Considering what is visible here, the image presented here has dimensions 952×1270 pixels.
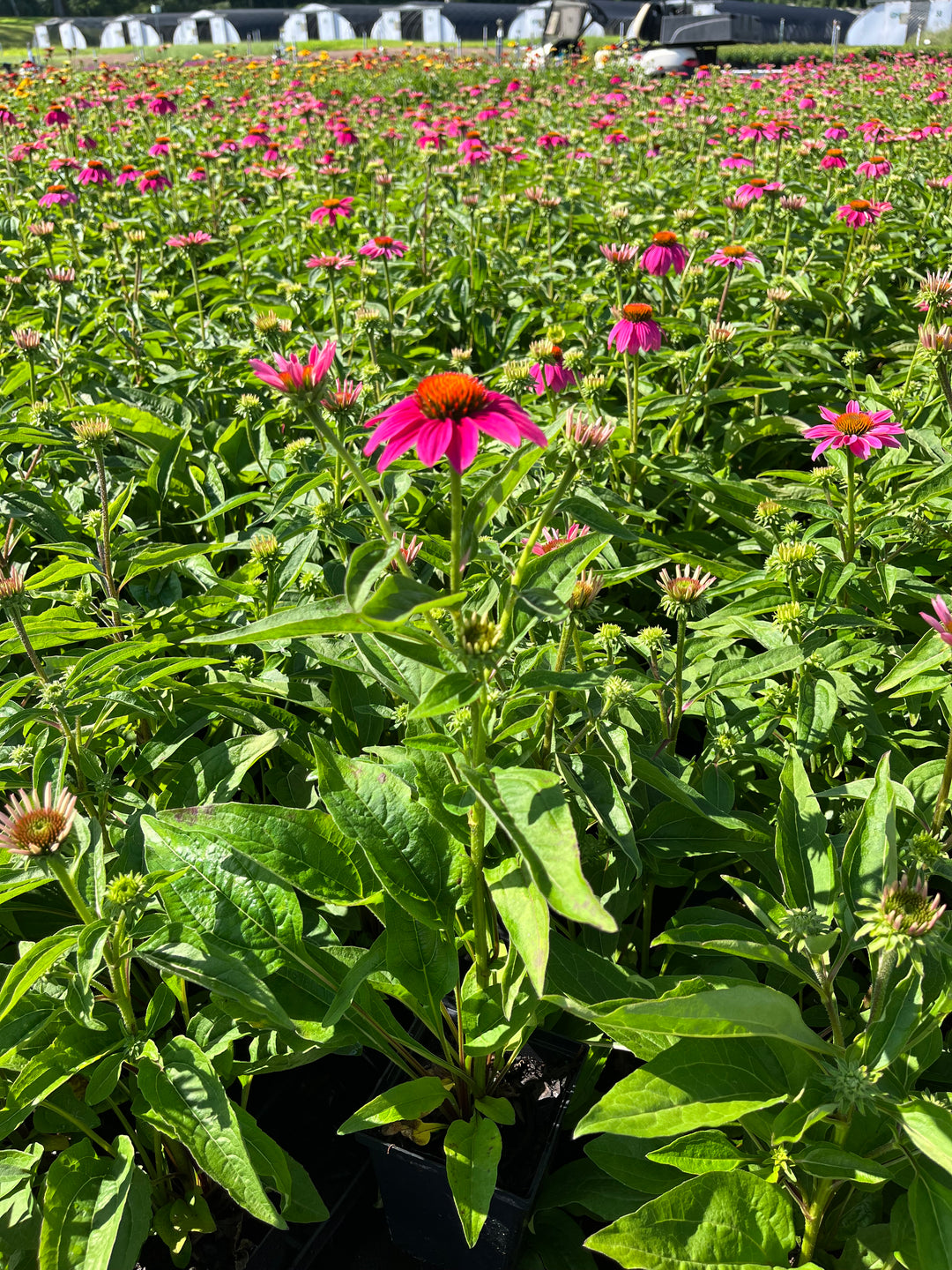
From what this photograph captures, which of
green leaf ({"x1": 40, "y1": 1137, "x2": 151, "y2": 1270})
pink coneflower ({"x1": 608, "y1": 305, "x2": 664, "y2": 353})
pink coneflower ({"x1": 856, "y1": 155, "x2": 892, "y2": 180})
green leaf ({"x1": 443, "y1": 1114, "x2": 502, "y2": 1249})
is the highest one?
pink coneflower ({"x1": 856, "y1": 155, "x2": 892, "y2": 180})

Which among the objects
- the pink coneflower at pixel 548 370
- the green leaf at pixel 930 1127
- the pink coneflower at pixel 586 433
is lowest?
the green leaf at pixel 930 1127

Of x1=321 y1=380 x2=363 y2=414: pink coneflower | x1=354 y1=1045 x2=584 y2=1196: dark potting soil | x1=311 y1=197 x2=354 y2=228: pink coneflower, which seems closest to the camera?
x1=354 y1=1045 x2=584 y2=1196: dark potting soil

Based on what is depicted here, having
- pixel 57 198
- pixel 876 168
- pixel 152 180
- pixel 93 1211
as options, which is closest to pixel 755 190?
pixel 876 168

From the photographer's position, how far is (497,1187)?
147 centimetres

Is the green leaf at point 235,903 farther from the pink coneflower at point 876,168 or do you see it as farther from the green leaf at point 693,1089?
the pink coneflower at point 876,168

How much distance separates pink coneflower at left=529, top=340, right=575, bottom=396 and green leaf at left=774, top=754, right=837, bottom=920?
50.8 inches

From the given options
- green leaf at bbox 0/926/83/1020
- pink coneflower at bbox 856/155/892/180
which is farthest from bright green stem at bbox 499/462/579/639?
pink coneflower at bbox 856/155/892/180

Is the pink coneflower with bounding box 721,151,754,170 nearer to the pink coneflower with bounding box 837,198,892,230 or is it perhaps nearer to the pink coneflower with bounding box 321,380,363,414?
the pink coneflower with bounding box 837,198,892,230

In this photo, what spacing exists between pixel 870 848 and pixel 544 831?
0.60m

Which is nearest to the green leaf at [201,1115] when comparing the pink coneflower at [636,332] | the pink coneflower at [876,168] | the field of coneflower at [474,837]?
the field of coneflower at [474,837]

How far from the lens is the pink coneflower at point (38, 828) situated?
1176mm

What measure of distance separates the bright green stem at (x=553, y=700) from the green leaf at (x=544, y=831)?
232 millimetres

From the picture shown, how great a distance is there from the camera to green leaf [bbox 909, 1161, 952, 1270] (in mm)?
1113

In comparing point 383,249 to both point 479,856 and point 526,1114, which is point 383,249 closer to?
point 479,856
